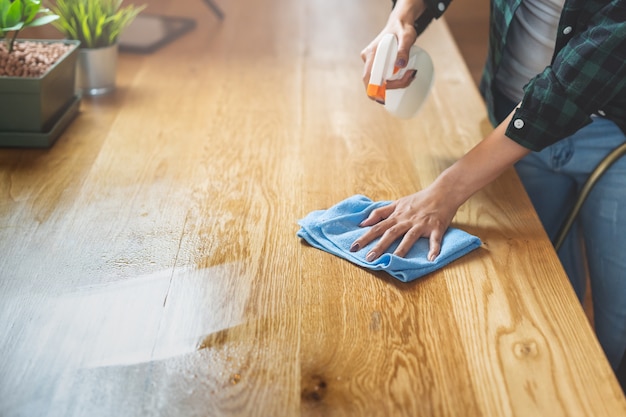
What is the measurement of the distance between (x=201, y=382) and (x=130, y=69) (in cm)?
118

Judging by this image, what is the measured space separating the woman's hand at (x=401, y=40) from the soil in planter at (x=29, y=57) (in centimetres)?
66

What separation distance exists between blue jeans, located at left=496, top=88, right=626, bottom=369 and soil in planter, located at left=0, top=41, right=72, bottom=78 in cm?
96

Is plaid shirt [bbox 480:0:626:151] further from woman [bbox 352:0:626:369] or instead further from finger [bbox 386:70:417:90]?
finger [bbox 386:70:417:90]

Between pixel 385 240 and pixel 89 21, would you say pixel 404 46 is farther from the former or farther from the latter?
pixel 89 21

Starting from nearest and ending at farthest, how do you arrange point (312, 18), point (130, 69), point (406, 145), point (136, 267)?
point (136, 267)
point (406, 145)
point (130, 69)
point (312, 18)

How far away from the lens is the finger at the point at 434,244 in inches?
43.9

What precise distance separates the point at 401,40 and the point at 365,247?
43 centimetres

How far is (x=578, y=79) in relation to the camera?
1113 millimetres

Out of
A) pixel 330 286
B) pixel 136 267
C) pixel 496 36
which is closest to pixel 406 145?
pixel 496 36

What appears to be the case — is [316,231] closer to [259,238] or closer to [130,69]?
[259,238]

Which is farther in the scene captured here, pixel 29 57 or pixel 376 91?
pixel 29 57

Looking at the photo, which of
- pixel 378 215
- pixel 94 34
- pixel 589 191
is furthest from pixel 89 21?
pixel 589 191

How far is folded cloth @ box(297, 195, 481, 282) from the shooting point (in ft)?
3.55

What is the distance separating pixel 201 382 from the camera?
2.87 ft
